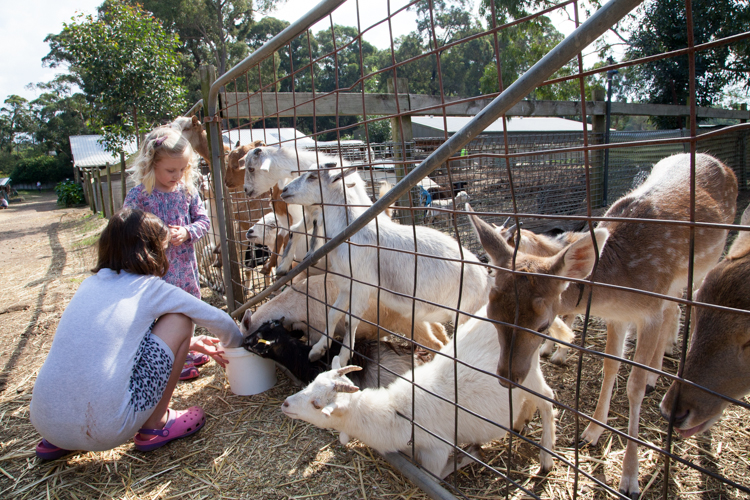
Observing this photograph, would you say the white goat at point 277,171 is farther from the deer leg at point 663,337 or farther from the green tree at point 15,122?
the green tree at point 15,122

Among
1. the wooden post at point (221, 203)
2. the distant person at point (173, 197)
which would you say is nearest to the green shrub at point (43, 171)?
the wooden post at point (221, 203)

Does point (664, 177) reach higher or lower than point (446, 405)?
higher

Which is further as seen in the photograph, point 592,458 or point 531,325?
point 592,458

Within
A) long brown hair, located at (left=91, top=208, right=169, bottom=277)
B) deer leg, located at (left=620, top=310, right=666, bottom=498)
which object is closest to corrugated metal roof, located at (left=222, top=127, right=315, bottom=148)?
long brown hair, located at (left=91, top=208, right=169, bottom=277)

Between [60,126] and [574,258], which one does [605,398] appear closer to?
[574,258]

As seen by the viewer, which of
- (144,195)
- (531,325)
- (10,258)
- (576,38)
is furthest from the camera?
(10,258)

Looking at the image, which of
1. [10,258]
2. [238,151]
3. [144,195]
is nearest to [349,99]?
[238,151]

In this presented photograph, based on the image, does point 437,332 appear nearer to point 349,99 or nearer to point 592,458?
point 592,458

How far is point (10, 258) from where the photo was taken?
10.6 m

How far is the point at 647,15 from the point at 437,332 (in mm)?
11667

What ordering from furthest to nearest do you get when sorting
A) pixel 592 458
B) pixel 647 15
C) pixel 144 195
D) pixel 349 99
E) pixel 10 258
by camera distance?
1. pixel 647 15
2. pixel 10 258
3. pixel 349 99
4. pixel 144 195
5. pixel 592 458

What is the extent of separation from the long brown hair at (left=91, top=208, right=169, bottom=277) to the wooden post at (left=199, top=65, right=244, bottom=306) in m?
1.57

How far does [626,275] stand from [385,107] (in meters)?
3.78

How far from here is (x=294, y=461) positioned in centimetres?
277
